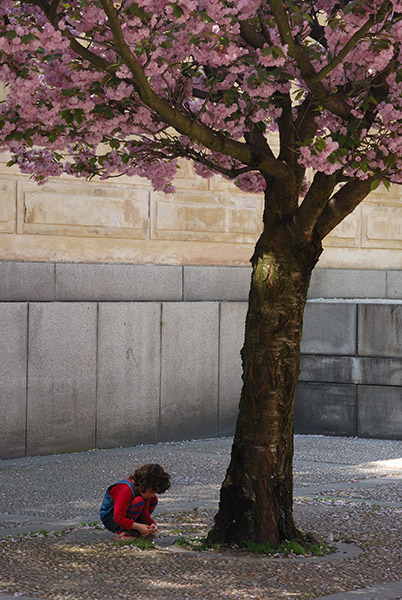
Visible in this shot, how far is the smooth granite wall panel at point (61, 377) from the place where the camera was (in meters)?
11.4

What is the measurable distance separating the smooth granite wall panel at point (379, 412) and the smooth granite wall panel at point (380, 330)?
1.38ft

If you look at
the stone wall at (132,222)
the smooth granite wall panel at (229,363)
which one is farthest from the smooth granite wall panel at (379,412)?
the stone wall at (132,222)

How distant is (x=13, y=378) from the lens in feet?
36.7

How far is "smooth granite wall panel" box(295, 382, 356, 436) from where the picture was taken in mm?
13391

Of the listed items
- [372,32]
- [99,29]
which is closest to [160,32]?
[99,29]

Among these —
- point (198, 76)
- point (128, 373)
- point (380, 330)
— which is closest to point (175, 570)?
point (198, 76)

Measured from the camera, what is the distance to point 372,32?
6359 mm

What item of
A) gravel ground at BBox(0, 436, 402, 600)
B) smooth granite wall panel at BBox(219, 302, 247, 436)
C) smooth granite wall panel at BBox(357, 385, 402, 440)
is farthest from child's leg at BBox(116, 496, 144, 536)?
smooth granite wall panel at BBox(357, 385, 402, 440)

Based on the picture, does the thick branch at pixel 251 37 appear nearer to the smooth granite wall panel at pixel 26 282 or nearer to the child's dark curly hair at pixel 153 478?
the child's dark curly hair at pixel 153 478

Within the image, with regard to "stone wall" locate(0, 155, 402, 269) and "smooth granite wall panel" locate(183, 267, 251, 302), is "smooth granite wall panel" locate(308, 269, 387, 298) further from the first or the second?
"smooth granite wall panel" locate(183, 267, 251, 302)

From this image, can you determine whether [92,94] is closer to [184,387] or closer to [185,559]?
[185,559]

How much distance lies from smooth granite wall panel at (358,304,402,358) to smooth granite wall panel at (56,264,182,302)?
2178 millimetres

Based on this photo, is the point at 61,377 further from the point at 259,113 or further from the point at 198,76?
the point at 259,113

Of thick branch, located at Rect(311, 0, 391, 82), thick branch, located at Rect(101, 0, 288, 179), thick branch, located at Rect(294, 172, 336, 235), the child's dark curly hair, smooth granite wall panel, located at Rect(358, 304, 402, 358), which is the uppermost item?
thick branch, located at Rect(311, 0, 391, 82)
